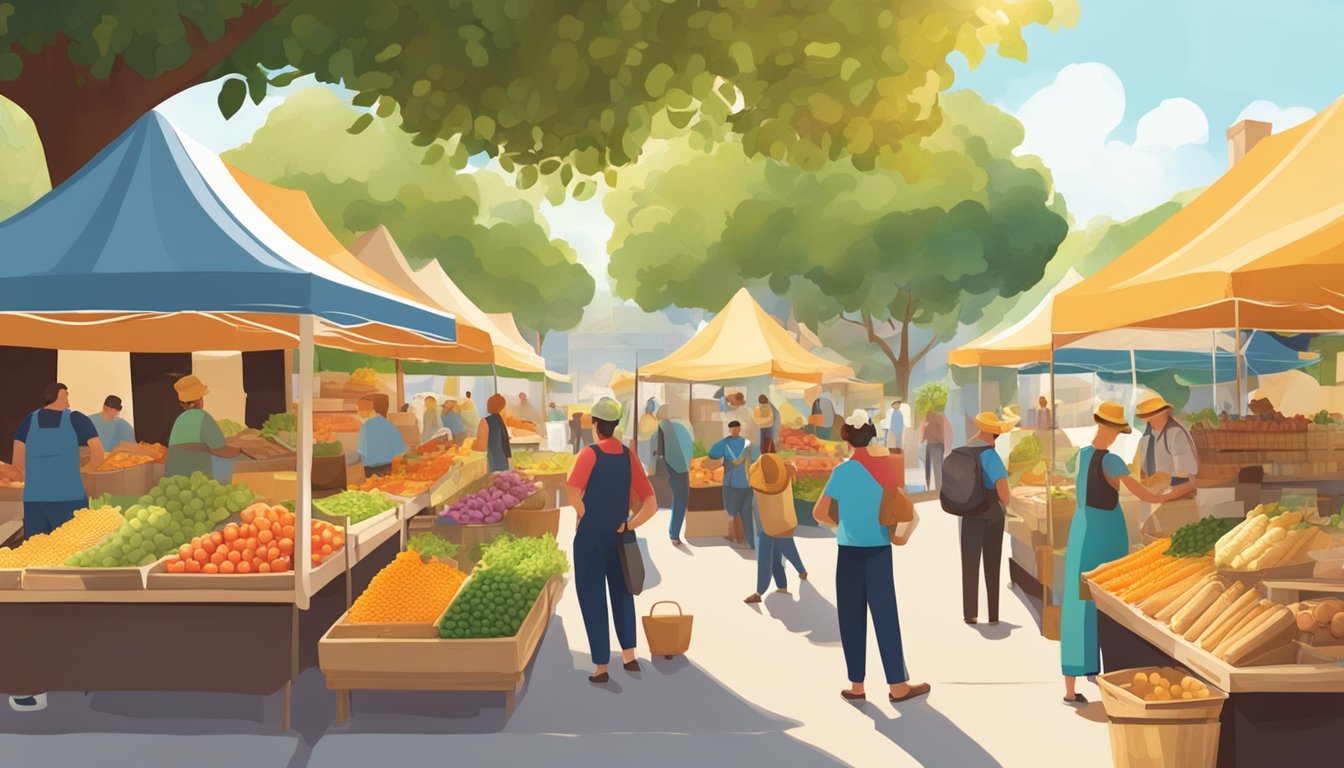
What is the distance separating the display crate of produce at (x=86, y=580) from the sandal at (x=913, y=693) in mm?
4753

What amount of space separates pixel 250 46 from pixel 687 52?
3623 mm

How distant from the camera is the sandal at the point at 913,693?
21.9ft

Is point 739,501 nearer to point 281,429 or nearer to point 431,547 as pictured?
point 431,547

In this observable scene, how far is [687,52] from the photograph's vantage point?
7.21 meters

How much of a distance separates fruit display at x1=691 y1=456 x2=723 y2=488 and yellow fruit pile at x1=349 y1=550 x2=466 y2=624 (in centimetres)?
790

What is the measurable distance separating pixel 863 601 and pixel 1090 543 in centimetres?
158

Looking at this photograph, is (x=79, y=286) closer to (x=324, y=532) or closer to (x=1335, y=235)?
(x=324, y=532)

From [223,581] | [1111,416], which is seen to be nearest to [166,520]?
[223,581]

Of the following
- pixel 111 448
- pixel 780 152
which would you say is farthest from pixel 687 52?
pixel 111 448

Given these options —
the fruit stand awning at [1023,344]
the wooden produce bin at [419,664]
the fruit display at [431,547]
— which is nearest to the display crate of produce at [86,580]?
the wooden produce bin at [419,664]

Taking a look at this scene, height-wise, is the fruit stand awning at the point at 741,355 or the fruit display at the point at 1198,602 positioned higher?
the fruit stand awning at the point at 741,355

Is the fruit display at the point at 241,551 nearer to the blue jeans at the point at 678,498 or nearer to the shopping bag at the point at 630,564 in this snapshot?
the shopping bag at the point at 630,564

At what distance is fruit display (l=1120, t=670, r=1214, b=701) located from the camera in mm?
4973

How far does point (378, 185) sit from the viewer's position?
3822 cm
